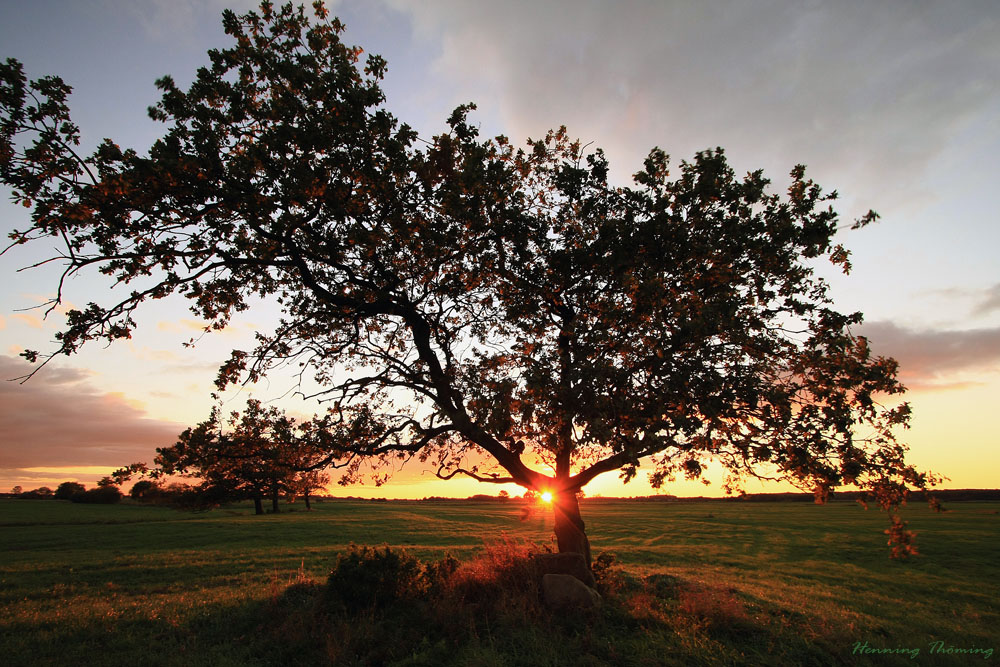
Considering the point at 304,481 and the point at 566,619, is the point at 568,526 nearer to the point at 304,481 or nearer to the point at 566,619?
the point at 566,619

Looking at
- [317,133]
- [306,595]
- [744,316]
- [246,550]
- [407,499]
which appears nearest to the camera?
[317,133]

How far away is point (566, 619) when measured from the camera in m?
12.4

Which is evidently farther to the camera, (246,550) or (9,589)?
(246,550)

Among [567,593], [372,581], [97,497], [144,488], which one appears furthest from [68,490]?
[567,593]

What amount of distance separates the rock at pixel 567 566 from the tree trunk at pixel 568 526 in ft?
2.27

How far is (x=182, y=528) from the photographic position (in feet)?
163

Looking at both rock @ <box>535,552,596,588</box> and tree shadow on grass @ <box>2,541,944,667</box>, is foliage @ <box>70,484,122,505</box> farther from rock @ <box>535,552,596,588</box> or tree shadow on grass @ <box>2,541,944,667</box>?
rock @ <box>535,552,596,588</box>

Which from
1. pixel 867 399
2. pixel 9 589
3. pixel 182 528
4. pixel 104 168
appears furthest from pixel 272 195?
pixel 182 528

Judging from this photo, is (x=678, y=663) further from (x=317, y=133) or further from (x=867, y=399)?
(x=317, y=133)

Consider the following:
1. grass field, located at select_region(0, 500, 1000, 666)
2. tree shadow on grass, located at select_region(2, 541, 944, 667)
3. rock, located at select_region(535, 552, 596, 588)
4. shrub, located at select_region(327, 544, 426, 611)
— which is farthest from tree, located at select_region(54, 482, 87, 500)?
rock, located at select_region(535, 552, 596, 588)

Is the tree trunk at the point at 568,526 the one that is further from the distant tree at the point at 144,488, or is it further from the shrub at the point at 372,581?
the distant tree at the point at 144,488

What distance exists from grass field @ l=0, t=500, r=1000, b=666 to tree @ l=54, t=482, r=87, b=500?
8237 centimetres

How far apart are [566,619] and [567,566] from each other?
233 centimetres

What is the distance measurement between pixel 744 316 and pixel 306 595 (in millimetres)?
15746
